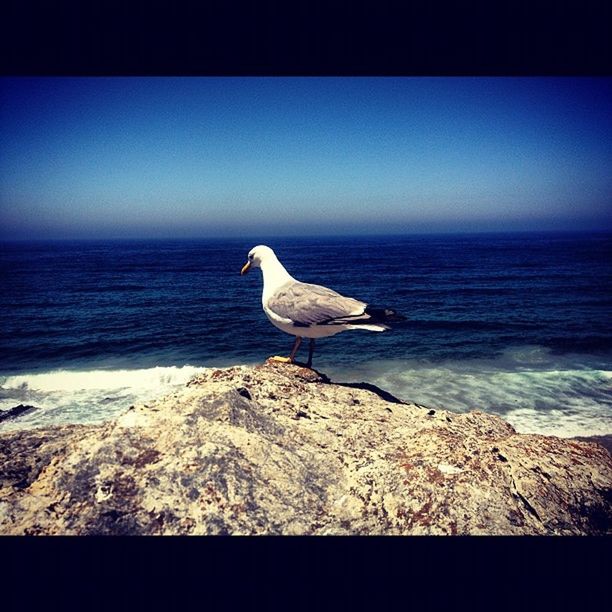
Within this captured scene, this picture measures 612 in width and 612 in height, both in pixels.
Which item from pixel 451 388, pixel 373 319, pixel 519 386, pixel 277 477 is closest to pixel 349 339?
pixel 451 388

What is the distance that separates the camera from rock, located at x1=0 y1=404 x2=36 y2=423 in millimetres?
6738

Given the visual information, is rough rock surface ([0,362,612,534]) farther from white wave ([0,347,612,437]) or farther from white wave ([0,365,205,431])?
white wave ([0,347,612,437])

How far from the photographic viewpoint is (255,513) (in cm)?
240

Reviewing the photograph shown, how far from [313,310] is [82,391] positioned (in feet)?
20.9

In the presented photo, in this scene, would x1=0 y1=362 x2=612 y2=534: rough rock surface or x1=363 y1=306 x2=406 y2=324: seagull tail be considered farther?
x1=363 y1=306 x2=406 y2=324: seagull tail

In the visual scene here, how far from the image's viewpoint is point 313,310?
12.9 feet

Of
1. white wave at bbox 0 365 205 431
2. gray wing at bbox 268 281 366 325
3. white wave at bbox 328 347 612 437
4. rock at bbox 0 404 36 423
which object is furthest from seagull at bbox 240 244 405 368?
rock at bbox 0 404 36 423

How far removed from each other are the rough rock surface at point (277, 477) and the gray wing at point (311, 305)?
3.41ft

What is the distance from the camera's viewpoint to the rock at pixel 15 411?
674 cm

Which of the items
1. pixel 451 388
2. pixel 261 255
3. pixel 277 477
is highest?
pixel 261 255

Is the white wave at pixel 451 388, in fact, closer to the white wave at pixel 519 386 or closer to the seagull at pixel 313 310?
the white wave at pixel 519 386

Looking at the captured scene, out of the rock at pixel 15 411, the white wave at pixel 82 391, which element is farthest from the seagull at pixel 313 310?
the rock at pixel 15 411

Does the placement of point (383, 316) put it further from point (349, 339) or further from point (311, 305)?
point (349, 339)
